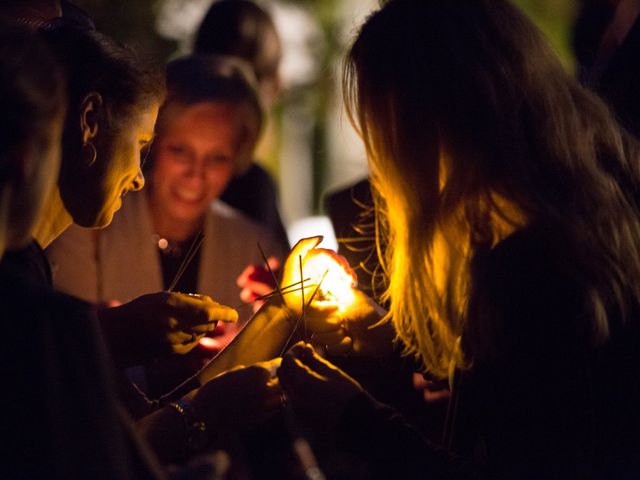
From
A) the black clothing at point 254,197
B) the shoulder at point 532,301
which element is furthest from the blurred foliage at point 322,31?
the shoulder at point 532,301

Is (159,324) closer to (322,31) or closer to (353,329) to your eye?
(353,329)

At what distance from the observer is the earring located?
278cm

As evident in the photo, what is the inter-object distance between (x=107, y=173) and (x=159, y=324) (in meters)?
0.50

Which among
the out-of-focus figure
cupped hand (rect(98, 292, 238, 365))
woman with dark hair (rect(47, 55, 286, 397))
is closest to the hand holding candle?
cupped hand (rect(98, 292, 238, 365))

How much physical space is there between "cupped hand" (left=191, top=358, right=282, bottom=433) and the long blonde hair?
0.57 meters

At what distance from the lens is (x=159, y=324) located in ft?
9.64

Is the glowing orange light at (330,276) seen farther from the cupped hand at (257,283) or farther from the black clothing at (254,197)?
the black clothing at (254,197)

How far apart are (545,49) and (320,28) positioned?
9498 mm

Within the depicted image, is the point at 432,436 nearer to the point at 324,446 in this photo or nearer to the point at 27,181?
the point at 324,446

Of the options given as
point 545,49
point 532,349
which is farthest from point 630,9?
point 532,349

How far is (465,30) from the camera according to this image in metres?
2.75

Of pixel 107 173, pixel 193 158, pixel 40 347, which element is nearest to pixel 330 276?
pixel 107 173

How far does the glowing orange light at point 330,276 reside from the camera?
3230mm

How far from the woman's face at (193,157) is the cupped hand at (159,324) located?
1.84m
